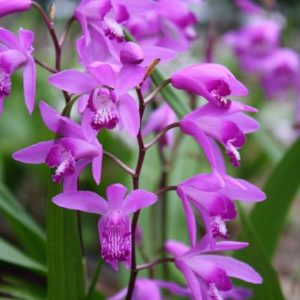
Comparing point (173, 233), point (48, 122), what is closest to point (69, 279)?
point (48, 122)

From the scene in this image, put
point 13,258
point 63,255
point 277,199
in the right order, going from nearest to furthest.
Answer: point 63,255 → point 13,258 → point 277,199

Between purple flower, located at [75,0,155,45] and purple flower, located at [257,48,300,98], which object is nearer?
purple flower, located at [75,0,155,45]

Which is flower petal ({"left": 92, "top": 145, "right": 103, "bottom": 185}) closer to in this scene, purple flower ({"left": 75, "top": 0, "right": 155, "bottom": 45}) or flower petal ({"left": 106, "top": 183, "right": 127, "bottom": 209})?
flower petal ({"left": 106, "top": 183, "right": 127, "bottom": 209})

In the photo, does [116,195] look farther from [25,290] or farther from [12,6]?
[25,290]

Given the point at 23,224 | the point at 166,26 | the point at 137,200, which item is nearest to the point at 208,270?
the point at 137,200

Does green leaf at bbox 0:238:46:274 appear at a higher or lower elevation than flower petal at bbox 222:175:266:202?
lower

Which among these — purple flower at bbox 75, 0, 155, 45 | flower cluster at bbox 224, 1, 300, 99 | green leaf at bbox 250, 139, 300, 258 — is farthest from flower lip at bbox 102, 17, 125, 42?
flower cluster at bbox 224, 1, 300, 99
